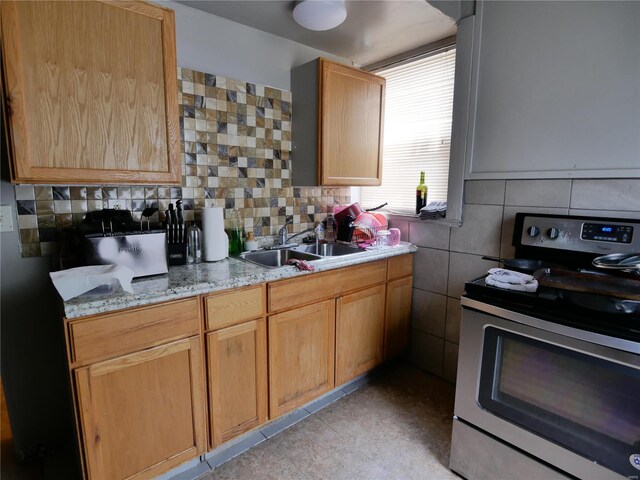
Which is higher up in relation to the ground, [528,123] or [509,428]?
[528,123]

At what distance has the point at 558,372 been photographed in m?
1.21

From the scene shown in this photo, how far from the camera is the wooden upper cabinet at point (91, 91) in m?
1.18

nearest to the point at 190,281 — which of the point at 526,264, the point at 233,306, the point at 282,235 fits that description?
the point at 233,306

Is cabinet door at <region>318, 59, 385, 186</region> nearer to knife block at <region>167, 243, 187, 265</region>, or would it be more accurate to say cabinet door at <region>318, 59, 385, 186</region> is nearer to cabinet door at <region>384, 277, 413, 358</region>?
cabinet door at <region>384, 277, 413, 358</region>

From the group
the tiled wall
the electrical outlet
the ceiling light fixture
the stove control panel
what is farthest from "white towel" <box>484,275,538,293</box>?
the electrical outlet

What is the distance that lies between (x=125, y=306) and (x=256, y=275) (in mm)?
524

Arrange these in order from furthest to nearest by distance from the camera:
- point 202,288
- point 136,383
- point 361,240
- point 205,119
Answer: point 361,240 < point 205,119 < point 202,288 < point 136,383

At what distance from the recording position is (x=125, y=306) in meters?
1.19

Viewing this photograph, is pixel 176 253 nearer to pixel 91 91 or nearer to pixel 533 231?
pixel 91 91

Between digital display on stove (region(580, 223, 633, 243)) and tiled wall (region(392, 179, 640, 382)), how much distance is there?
0.07m

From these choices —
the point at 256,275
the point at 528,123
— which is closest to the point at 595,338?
the point at 528,123

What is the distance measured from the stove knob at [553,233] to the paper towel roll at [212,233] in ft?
5.30

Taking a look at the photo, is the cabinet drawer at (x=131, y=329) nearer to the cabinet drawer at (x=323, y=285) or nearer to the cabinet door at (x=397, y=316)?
the cabinet drawer at (x=323, y=285)

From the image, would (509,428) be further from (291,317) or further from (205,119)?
(205,119)
